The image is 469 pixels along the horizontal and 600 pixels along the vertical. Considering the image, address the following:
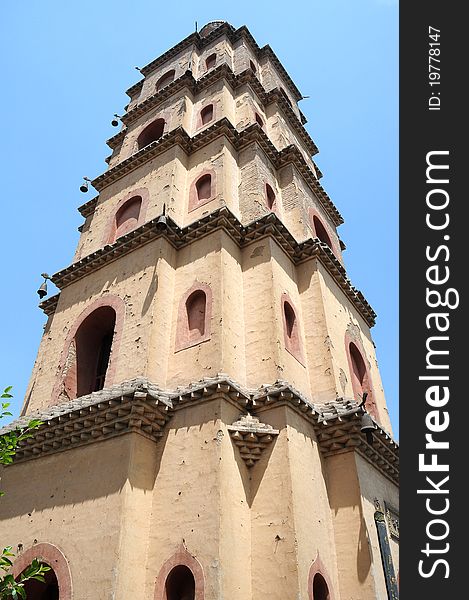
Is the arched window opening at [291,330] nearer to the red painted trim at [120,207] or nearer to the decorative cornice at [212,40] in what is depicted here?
the red painted trim at [120,207]

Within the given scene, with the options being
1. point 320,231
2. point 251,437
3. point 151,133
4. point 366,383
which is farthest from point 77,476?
point 151,133

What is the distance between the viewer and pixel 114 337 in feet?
44.0

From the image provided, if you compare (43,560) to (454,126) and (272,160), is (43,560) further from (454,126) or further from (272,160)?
(272,160)

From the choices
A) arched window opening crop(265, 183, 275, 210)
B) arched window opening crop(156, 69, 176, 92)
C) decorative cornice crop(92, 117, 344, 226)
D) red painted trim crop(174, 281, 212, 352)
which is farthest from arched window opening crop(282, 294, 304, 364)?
arched window opening crop(156, 69, 176, 92)

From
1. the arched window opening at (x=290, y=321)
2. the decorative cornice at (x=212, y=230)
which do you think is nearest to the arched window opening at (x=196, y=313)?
the decorative cornice at (x=212, y=230)

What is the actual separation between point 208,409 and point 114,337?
414 cm

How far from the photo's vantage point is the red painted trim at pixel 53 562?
963 cm

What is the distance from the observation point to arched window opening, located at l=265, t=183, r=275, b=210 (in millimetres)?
17031

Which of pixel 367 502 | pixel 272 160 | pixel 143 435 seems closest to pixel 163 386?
pixel 143 435

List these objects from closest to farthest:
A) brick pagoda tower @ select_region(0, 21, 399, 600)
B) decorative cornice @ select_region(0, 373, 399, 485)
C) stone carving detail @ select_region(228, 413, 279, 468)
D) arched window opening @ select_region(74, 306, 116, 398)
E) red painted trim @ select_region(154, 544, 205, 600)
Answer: red painted trim @ select_region(154, 544, 205, 600), brick pagoda tower @ select_region(0, 21, 399, 600), stone carving detail @ select_region(228, 413, 279, 468), decorative cornice @ select_region(0, 373, 399, 485), arched window opening @ select_region(74, 306, 116, 398)

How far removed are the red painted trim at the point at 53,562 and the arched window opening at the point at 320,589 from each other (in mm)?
4585

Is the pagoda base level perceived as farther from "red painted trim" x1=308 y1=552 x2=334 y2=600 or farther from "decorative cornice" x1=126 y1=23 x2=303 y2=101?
"decorative cornice" x1=126 y1=23 x2=303 y2=101

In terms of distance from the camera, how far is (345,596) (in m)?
10.0

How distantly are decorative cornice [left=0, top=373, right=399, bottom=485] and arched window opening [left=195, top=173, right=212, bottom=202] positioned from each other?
7.53 metres
